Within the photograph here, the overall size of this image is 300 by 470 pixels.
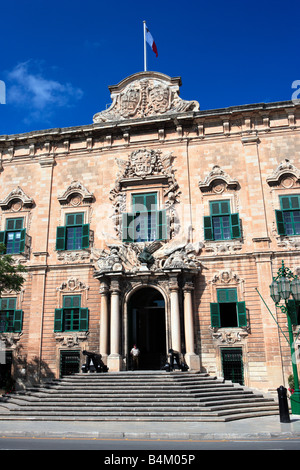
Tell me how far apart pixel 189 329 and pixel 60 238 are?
346 inches

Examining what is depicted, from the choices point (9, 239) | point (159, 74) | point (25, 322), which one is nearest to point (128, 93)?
point (159, 74)

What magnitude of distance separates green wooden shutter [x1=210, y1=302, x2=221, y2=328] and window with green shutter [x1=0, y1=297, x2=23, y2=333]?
10164mm

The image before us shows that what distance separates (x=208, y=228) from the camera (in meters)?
21.6

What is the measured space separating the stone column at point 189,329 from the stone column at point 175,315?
42 cm

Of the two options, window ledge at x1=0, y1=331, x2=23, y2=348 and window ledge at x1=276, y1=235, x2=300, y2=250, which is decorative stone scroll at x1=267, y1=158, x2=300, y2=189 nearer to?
window ledge at x1=276, y1=235, x2=300, y2=250

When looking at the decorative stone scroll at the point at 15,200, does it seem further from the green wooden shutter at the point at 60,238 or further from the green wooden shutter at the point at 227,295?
the green wooden shutter at the point at 227,295

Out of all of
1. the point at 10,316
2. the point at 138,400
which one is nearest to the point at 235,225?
the point at 138,400

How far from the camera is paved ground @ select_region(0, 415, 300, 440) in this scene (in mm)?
11047

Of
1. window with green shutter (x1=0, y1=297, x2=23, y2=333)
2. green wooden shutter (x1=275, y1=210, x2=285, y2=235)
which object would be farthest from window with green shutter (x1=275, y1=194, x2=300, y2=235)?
window with green shutter (x1=0, y1=297, x2=23, y2=333)

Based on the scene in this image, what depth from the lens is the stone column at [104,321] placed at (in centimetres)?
2042

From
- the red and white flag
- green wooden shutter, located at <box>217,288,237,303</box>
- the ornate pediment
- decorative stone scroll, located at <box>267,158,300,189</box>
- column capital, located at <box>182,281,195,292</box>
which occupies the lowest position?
green wooden shutter, located at <box>217,288,237,303</box>

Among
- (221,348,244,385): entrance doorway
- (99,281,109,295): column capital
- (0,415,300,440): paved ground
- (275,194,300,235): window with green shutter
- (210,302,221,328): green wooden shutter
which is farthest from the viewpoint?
(99,281,109,295): column capital

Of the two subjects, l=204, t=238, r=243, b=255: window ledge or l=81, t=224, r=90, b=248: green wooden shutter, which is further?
l=81, t=224, r=90, b=248: green wooden shutter
